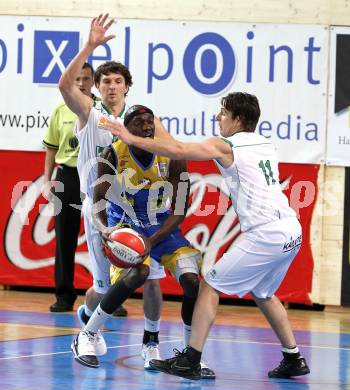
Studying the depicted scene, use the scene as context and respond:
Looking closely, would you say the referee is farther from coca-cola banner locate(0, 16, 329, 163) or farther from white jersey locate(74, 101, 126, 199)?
white jersey locate(74, 101, 126, 199)

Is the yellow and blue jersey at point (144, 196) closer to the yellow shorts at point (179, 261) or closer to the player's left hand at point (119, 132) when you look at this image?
the yellow shorts at point (179, 261)

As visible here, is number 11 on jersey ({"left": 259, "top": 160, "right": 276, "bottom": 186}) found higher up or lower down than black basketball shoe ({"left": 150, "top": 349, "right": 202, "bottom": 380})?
higher up

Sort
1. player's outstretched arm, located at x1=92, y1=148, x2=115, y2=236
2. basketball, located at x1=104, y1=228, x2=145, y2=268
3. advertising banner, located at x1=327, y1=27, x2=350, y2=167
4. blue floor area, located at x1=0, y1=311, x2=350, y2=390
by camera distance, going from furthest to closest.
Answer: advertising banner, located at x1=327, y1=27, x2=350, y2=167, player's outstretched arm, located at x1=92, y1=148, x2=115, y2=236, basketball, located at x1=104, y1=228, x2=145, y2=268, blue floor area, located at x1=0, y1=311, x2=350, y2=390

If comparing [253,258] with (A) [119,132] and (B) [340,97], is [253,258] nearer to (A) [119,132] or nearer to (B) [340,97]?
(A) [119,132]

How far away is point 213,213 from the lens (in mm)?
12133

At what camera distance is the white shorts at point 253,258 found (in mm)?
7434

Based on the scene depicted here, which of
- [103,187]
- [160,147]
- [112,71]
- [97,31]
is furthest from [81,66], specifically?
[160,147]

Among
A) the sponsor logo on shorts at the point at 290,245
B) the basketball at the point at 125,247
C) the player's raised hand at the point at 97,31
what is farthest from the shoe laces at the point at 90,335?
the player's raised hand at the point at 97,31

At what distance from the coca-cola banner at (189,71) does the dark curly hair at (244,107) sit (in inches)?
172

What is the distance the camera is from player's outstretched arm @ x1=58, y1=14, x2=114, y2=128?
7656 millimetres

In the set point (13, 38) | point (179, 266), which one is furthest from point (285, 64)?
point (179, 266)

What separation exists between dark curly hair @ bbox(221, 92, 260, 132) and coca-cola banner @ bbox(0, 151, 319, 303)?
439 cm

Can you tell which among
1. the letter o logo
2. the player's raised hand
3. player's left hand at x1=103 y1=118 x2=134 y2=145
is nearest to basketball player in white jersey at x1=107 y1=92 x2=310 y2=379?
player's left hand at x1=103 y1=118 x2=134 y2=145

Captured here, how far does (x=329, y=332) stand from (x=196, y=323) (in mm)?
3377
